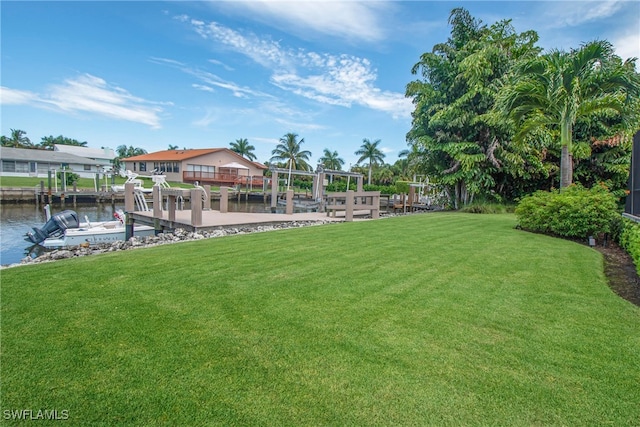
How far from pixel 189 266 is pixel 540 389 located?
4.34 metres

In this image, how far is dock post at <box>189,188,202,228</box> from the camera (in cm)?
991

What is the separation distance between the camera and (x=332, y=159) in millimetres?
56062

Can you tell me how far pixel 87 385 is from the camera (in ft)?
7.07

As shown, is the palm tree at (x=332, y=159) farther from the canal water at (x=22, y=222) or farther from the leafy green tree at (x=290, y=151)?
the canal water at (x=22, y=222)

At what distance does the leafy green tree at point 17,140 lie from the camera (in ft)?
172

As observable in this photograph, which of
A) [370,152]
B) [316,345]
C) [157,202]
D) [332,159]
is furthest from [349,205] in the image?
[332,159]

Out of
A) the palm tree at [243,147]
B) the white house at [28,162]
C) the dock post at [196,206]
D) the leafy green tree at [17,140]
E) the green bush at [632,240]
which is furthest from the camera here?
the palm tree at [243,147]

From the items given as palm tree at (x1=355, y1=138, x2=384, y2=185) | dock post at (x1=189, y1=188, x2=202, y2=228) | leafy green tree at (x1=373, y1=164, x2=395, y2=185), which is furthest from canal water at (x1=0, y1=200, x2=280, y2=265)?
palm tree at (x1=355, y1=138, x2=384, y2=185)

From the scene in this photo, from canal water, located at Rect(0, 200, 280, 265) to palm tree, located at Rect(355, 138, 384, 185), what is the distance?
34329mm

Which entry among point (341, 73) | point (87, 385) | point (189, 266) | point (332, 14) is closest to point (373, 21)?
point (332, 14)

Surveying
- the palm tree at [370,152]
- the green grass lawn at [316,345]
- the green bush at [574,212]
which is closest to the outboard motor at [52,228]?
the green grass lawn at [316,345]

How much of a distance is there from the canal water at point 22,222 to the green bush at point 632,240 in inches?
544

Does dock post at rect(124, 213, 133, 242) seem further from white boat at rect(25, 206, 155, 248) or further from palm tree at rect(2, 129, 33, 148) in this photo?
palm tree at rect(2, 129, 33, 148)

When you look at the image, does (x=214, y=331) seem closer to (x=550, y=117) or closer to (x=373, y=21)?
(x=550, y=117)
